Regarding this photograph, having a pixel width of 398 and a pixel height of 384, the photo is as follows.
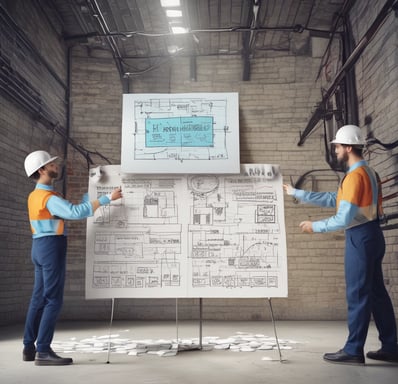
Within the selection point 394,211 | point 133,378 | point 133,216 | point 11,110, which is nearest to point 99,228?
point 133,216

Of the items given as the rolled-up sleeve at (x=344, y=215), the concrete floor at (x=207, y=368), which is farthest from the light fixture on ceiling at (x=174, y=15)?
the concrete floor at (x=207, y=368)

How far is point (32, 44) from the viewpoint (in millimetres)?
5715

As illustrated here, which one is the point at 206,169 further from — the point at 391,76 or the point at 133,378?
the point at 391,76

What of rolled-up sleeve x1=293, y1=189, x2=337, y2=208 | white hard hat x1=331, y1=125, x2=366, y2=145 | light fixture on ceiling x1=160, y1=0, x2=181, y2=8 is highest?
light fixture on ceiling x1=160, y1=0, x2=181, y2=8

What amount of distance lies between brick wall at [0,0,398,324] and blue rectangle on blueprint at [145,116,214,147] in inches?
93.9

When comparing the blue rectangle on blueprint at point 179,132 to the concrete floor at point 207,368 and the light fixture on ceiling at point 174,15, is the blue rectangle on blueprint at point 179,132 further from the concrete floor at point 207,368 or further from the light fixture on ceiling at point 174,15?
the light fixture on ceiling at point 174,15

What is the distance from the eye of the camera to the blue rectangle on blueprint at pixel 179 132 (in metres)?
3.51

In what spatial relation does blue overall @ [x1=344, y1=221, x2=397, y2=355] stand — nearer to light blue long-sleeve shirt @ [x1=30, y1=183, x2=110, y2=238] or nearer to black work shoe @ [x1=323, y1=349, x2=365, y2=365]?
black work shoe @ [x1=323, y1=349, x2=365, y2=365]

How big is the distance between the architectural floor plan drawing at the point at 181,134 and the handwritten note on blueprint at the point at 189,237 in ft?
0.38

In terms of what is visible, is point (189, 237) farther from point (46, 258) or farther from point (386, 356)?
point (386, 356)

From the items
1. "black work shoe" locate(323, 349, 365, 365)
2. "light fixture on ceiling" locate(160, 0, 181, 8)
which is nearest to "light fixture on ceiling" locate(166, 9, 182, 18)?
"light fixture on ceiling" locate(160, 0, 181, 8)

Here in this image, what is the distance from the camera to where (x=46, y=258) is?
316 cm

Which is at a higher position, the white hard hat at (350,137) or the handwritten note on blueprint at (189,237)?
the white hard hat at (350,137)

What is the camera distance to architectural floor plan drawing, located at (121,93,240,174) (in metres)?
3.47
